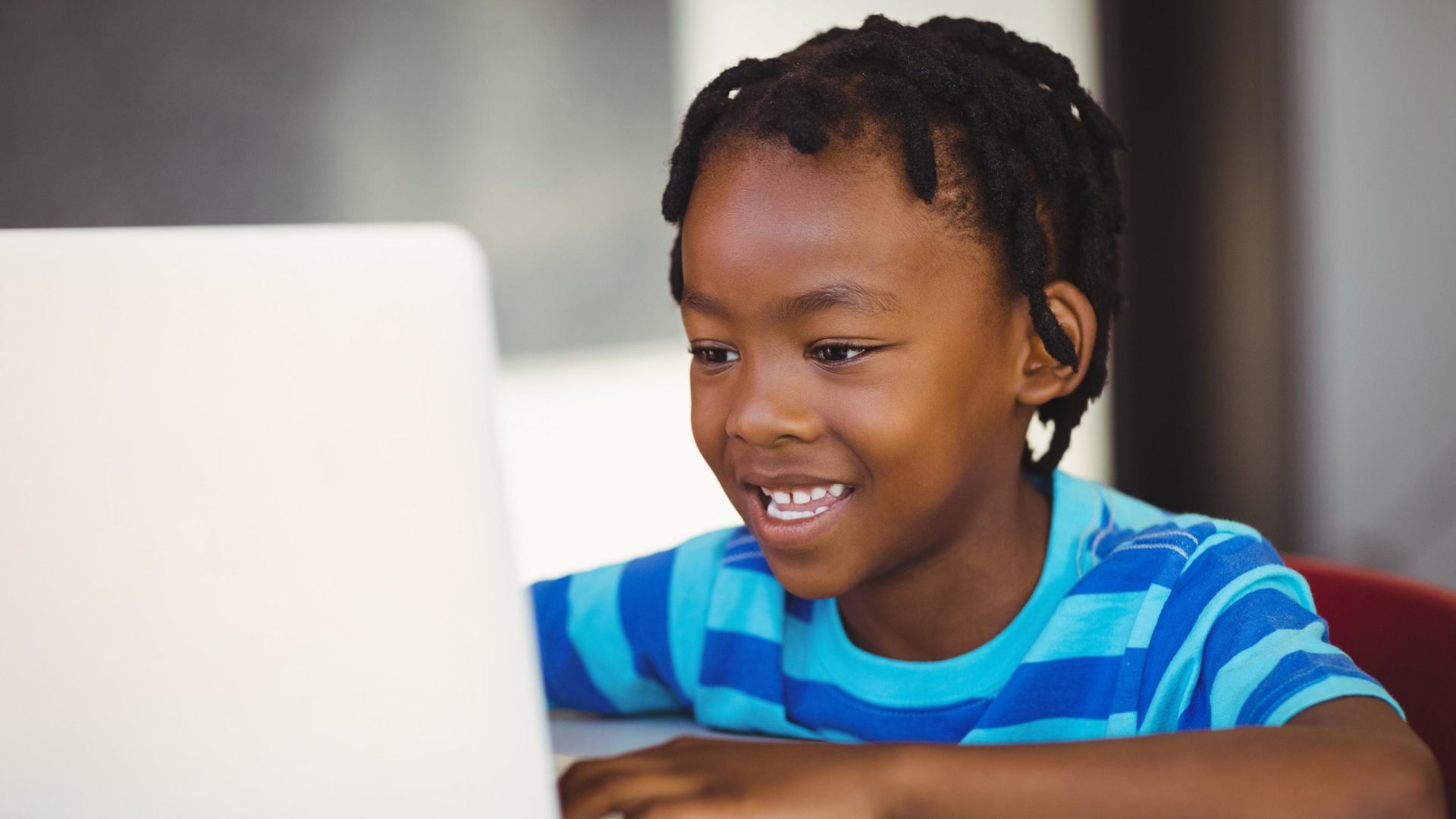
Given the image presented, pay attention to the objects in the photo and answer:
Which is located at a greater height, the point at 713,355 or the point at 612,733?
the point at 713,355

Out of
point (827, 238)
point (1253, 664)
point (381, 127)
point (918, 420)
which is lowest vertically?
point (1253, 664)

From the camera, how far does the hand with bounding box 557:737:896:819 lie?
0.56m

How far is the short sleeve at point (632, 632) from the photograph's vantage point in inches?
37.5

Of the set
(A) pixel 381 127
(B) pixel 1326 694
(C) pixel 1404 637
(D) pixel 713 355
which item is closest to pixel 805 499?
(D) pixel 713 355

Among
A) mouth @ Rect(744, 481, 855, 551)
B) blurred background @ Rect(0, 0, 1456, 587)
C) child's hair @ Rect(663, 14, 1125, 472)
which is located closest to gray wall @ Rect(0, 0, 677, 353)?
blurred background @ Rect(0, 0, 1456, 587)

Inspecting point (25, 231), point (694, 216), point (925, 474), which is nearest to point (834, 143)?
point (694, 216)

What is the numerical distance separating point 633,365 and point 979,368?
1443 mm

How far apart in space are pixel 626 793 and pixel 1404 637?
57 centimetres

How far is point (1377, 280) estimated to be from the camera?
240 cm

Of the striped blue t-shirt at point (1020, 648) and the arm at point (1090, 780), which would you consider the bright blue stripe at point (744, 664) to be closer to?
the striped blue t-shirt at point (1020, 648)

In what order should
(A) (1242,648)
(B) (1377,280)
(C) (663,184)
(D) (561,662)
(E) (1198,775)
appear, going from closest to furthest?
1. (E) (1198,775)
2. (A) (1242,648)
3. (D) (561,662)
4. (C) (663,184)
5. (B) (1377,280)

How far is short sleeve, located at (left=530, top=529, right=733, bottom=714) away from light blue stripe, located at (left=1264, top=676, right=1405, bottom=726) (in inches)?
17.6

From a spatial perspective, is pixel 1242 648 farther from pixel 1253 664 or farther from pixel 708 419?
pixel 708 419

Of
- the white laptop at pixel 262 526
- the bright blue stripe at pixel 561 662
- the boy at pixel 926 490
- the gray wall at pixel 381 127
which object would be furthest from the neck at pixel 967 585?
the gray wall at pixel 381 127
